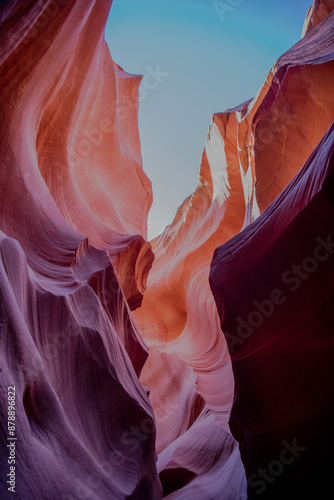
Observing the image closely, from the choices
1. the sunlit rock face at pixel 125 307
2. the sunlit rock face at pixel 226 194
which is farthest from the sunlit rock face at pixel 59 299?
the sunlit rock face at pixel 226 194

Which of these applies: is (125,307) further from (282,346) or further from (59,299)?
(282,346)

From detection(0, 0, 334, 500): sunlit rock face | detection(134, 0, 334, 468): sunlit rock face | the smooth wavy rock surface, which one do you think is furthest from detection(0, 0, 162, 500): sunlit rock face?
detection(134, 0, 334, 468): sunlit rock face

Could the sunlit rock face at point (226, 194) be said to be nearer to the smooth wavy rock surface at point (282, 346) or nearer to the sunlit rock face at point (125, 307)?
the sunlit rock face at point (125, 307)

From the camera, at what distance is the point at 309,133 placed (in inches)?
274

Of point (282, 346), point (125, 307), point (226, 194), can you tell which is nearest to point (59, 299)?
point (125, 307)

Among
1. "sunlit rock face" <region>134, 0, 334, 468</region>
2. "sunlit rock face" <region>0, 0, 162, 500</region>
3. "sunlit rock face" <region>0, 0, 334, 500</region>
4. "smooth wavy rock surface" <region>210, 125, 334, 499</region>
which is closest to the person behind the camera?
"sunlit rock face" <region>0, 0, 162, 500</region>

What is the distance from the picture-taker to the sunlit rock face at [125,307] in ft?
9.15

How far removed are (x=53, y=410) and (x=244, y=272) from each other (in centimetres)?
258

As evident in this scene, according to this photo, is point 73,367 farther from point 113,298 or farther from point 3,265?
point 113,298

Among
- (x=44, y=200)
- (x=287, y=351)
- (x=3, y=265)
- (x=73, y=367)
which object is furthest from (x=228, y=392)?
(x=3, y=265)

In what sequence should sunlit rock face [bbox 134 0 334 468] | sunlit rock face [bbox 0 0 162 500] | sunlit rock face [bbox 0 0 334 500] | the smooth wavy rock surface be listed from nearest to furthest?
1. sunlit rock face [bbox 0 0 162 500]
2. sunlit rock face [bbox 0 0 334 500]
3. the smooth wavy rock surface
4. sunlit rock face [bbox 134 0 334 468]

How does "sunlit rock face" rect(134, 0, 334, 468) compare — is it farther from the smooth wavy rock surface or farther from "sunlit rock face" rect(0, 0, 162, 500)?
"sunlit rock face" rect(0, 0, 162, 500)

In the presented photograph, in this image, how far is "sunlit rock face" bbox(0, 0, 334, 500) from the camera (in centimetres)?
279

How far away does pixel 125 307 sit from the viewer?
5.96m
